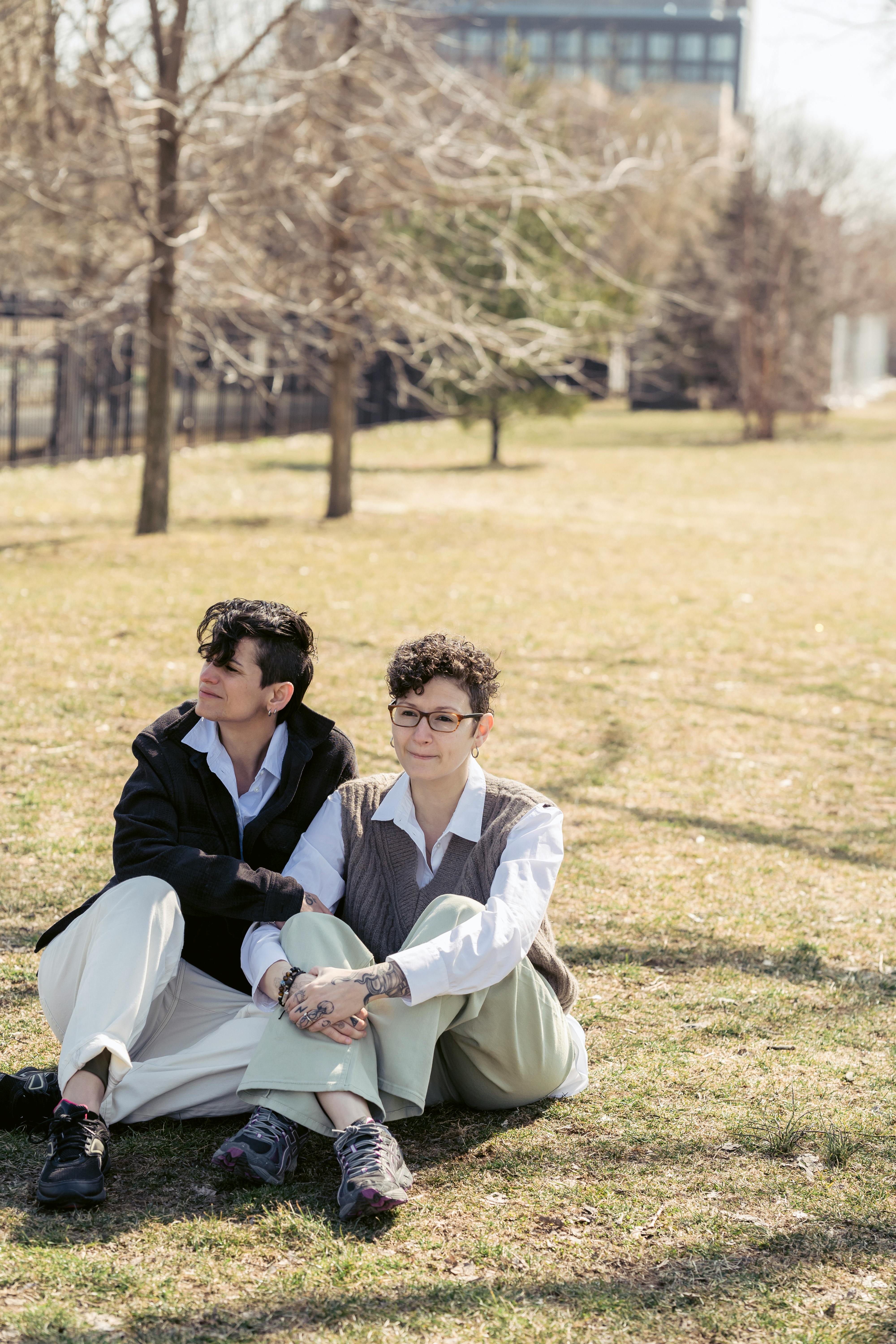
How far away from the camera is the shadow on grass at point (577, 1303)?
8.22 ft

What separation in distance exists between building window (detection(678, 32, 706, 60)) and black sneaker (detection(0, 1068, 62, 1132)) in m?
114

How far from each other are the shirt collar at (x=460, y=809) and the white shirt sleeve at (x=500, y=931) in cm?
9

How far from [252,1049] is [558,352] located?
449 inches

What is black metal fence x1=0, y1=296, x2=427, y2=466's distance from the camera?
1798cm

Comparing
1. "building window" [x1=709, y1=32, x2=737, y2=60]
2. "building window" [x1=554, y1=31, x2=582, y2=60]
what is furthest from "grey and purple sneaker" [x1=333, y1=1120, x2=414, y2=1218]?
"building window" [x1=709, y1=32, x2=737, y2=60]

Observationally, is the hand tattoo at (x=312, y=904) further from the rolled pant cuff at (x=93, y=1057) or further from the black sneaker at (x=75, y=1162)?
the black sneaker at (x=75, y=1162)

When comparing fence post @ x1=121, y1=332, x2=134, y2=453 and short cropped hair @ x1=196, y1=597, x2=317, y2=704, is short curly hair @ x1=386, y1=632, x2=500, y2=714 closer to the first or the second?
short cropped hair @ x1=196, y1=597, x2=317, y2=704

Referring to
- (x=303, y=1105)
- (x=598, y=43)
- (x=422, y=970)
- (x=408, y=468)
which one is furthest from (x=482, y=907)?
(x=598, y=43)

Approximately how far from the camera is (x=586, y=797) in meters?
6.34

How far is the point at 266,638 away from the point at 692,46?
375 ft

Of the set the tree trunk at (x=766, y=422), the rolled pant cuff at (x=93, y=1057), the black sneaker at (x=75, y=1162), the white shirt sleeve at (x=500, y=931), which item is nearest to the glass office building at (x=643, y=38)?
the tree trunk at (x=766, y=422)

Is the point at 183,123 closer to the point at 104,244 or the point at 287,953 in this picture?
the point at 104,244

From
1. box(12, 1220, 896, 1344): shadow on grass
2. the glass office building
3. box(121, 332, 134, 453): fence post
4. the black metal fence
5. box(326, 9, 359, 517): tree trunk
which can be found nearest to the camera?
box(12, 1220, 896, 1344): shadow on grass

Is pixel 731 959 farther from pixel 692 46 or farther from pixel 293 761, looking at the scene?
pixel 692 46
